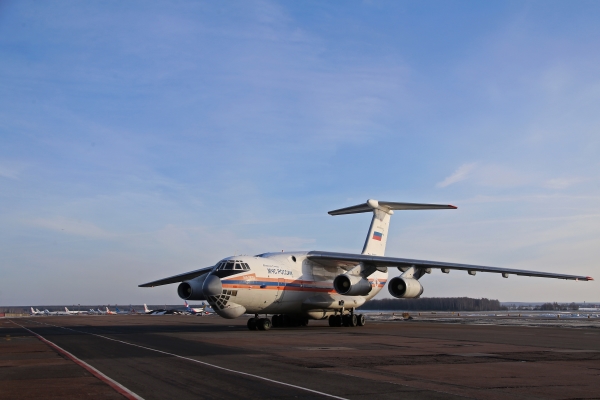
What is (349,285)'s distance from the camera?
77.3 ft

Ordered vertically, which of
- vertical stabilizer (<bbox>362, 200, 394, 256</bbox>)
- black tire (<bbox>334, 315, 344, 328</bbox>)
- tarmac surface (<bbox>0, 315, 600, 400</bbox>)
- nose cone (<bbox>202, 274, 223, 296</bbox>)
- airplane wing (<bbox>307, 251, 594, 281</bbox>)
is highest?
vertical stabilizer (<bbox>362, 200, 394, 256</bbox>)

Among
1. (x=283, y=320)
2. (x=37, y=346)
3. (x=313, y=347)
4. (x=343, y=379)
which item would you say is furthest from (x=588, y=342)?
(x=37, y=346)

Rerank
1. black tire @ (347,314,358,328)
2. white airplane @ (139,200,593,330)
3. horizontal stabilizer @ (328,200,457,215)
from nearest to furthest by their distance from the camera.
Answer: white airplane @ (139,200,593,330), black tire @ (347,314,358,328), horizontal stabilizer @ (328,200,457,215)

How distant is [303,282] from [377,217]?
21.8 ft

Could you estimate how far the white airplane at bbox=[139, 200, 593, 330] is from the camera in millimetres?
21531

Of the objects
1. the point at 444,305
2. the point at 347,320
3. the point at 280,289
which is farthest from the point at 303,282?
the point at 444,305

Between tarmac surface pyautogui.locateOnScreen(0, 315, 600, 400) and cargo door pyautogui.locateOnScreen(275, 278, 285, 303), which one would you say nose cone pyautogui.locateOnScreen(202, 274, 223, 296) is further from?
tarmac surface pyautogui.locateOnScreen(0, 315, 600, 400)

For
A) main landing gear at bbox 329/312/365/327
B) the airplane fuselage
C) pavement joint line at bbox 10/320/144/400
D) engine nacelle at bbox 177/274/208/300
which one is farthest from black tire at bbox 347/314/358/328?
pavement joint line at bbox 10/320/144/400

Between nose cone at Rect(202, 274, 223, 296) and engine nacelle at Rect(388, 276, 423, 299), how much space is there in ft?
24.6

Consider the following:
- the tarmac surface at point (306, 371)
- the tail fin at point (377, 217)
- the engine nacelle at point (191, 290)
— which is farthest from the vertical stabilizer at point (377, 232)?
the tarmac surface at point (306, 371)

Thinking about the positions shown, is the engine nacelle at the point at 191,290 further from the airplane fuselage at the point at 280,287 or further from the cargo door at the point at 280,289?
the cargo door at the point at 280,289

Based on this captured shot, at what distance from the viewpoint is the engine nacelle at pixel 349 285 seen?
23.6m

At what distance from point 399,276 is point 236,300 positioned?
7130 millimetres

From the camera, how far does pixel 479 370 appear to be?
988cm
